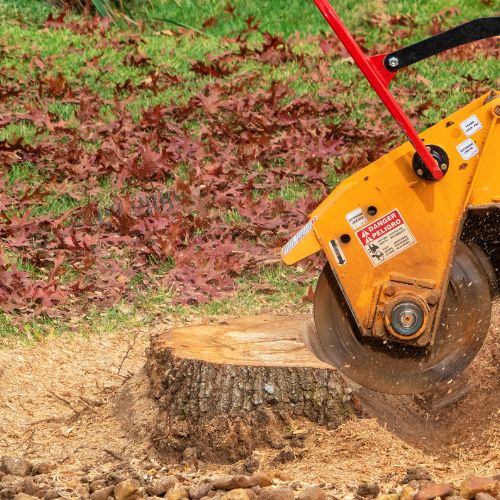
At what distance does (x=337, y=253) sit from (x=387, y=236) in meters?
0.19

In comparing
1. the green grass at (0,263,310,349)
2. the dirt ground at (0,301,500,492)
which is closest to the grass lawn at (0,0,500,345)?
the green grass at (0,263,310,349)

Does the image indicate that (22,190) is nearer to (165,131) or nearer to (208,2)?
(165,131)

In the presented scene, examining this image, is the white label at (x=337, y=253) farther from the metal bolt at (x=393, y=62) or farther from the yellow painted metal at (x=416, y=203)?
the metal bolt at (x=393, y=62)

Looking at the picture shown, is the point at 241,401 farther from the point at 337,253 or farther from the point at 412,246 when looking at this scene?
the point at 412,246

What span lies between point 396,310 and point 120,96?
4990 millimetres

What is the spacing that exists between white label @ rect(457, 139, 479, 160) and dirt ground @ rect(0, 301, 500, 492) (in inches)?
41.1

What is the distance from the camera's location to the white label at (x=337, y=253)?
409cm

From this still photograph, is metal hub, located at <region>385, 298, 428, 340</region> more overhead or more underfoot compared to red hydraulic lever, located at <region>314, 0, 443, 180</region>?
more underfoot

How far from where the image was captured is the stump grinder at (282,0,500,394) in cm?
393

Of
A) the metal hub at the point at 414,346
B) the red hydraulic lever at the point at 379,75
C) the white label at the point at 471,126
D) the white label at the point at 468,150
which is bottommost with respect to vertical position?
the metal hub at the point at 414,346

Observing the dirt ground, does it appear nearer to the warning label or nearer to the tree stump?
the tree stump

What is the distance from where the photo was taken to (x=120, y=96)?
28.2ft

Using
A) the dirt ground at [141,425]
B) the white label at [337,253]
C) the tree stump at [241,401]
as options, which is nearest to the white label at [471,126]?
the white label at [337,253]

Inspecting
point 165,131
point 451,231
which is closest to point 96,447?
point 451,231
